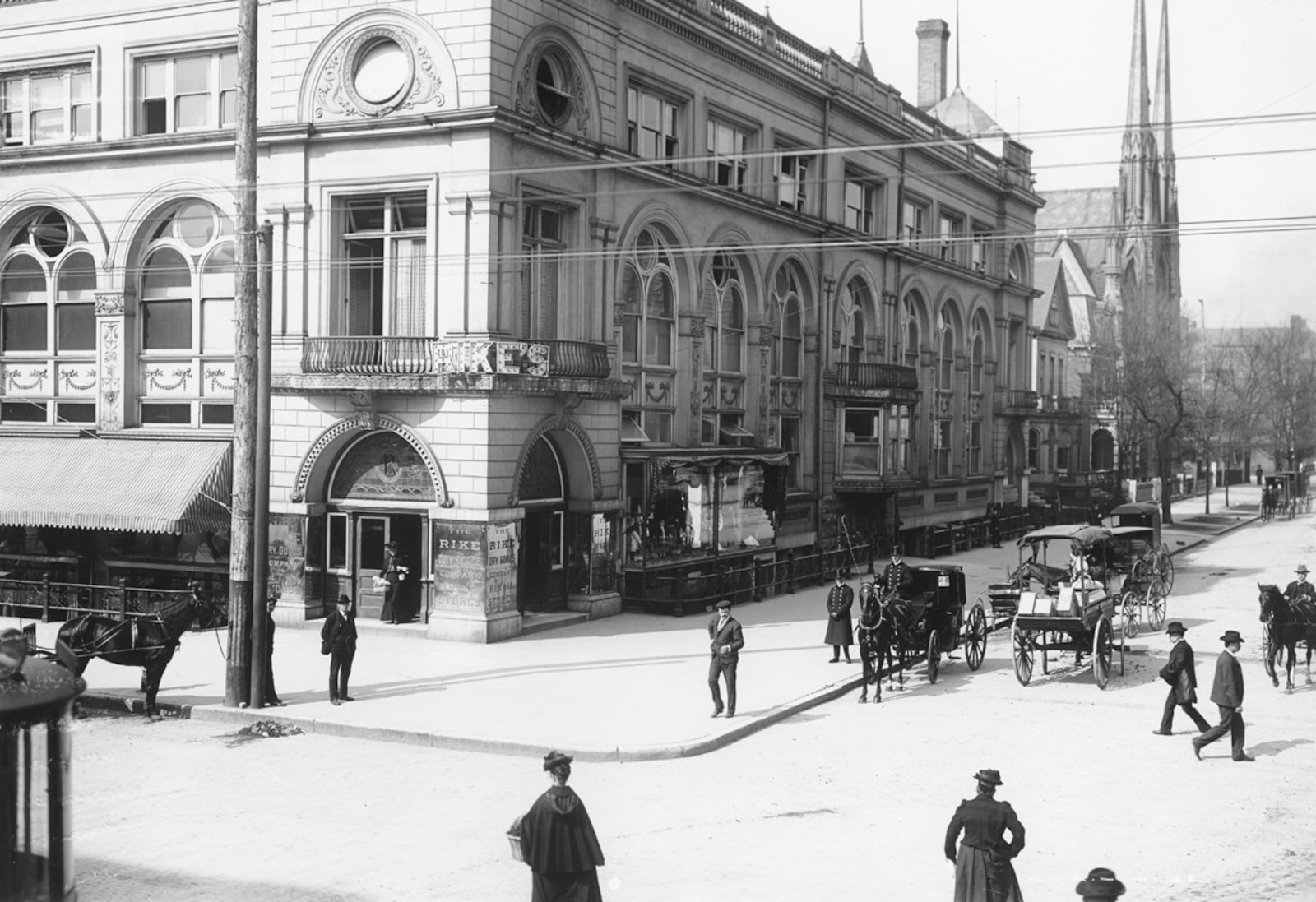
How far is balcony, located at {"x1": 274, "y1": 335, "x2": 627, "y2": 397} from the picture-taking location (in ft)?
80.6

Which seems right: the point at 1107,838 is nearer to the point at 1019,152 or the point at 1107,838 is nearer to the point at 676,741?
the point at 676,741

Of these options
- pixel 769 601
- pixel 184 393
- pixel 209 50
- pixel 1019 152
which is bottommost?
pixel 769 601

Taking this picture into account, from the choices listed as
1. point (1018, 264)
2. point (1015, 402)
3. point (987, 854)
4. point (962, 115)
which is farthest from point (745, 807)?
point (962, 115)

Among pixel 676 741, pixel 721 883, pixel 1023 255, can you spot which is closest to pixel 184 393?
pixel 676 741

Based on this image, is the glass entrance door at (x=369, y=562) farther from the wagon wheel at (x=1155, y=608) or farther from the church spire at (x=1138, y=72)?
the church spire at (x=1138, y=72)

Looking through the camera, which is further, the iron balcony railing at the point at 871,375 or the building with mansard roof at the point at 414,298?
the iron balcony railing at the point at 871,375

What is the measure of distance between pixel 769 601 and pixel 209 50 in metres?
17.3

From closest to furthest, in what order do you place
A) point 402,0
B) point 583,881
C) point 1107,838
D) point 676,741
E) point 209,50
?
point 583,881 → point 1107,838 → point 676,741 → point 402,0 → point 209,50

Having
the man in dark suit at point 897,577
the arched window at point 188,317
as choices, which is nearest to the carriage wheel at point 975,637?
the man in dark suit at point 897,577

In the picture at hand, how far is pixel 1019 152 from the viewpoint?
59812mm

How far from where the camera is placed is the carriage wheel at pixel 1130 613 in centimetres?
2377

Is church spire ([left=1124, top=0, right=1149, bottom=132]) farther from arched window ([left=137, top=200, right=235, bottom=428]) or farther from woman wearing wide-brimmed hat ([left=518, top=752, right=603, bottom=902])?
woman wearing wide-brimmed hat ([left=518, top=752, right=603, bottom=902])

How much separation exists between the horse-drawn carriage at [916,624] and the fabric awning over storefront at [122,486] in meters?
13.0

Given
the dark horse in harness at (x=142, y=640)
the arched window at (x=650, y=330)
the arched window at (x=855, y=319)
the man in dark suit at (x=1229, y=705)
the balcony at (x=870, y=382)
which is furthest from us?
the arched window at (x=855, y=319)
